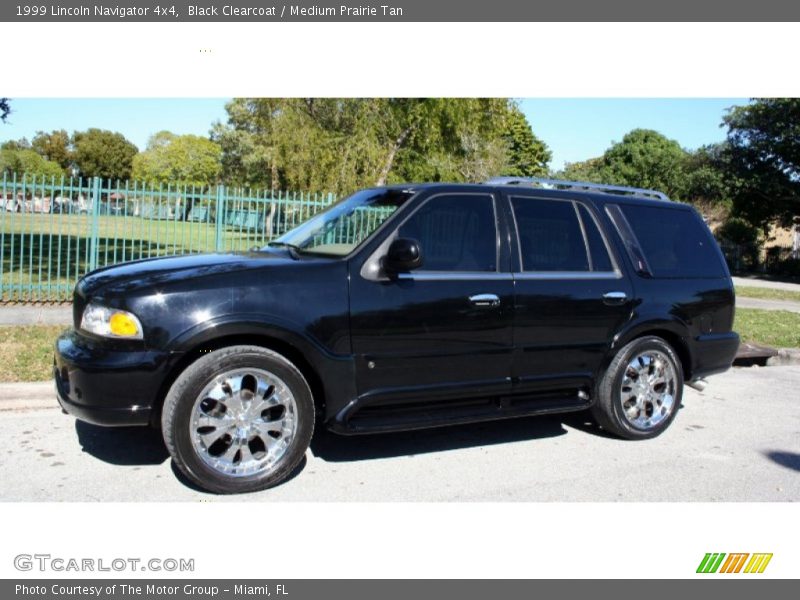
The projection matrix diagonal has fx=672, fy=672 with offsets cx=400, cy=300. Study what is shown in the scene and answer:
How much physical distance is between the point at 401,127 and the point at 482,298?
14.9 m

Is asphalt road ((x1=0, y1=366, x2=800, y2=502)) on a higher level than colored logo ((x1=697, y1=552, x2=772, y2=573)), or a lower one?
higher

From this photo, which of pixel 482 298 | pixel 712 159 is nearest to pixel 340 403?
pixel 482 298

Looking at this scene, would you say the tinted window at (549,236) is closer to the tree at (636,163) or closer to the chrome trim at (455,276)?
the chrome trim at (455,276)

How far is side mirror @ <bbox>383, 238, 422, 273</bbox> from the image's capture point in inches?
164

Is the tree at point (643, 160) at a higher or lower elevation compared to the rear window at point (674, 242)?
higher

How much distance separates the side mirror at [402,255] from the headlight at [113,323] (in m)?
1.53

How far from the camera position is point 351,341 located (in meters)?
4.19

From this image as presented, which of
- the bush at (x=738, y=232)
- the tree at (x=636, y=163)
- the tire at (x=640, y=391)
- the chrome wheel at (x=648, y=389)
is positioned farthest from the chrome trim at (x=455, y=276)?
the tree at (x=636, y=163)

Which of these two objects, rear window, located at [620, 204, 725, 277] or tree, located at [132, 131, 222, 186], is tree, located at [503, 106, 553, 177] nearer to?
tree, located at [132, 131, 222, 186]

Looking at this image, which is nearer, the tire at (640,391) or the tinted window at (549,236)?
the tinted window at (549,236)

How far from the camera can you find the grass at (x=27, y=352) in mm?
5988

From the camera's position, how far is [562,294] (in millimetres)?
4891

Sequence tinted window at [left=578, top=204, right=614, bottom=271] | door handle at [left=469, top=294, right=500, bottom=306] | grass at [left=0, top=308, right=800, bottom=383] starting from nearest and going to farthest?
door handle at [left=469, top=294, right=500, bottom=306], tinted window at [left=578, top=204, right=614, bottom=271], grass at [left=0, top=308, right=800, bottom=383]

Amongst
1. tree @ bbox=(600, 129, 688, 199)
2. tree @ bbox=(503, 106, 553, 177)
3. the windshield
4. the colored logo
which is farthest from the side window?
tree @ bbox=(503, 106, 553, 177)
